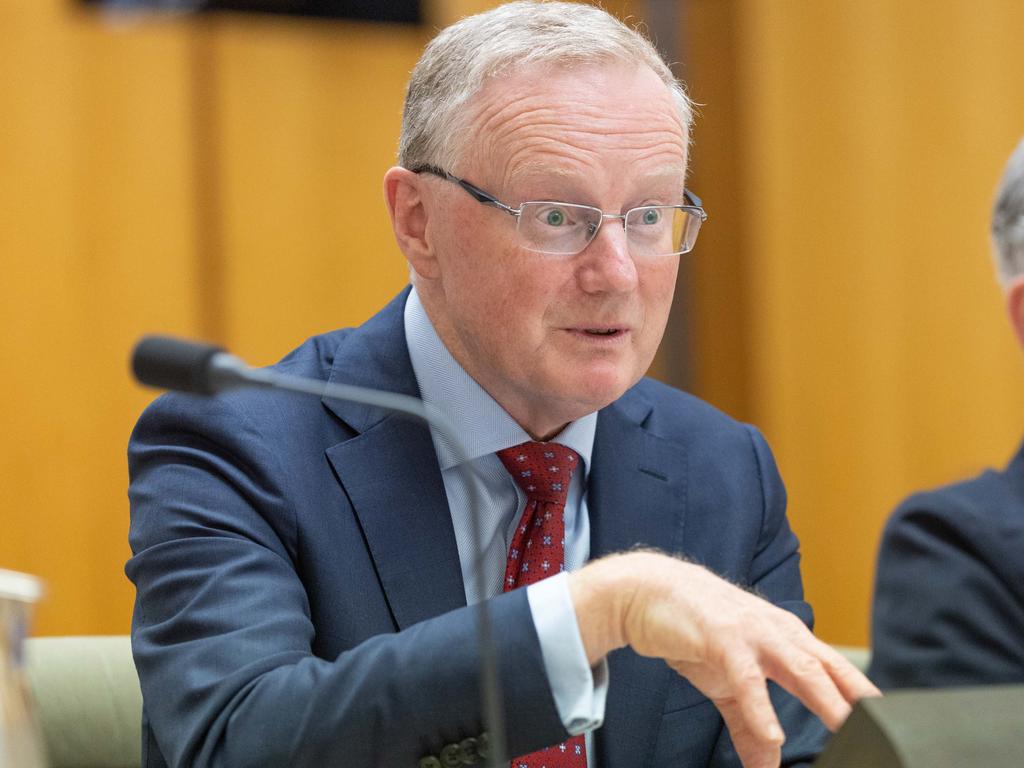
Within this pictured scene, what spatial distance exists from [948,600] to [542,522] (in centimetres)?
51

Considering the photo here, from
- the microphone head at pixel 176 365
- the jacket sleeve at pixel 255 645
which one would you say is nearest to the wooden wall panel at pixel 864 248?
the jacket sleeve at pixel 255 645

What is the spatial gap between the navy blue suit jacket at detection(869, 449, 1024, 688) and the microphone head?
0.61 meters

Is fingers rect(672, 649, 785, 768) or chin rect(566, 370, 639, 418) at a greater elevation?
chin rect(566, 370, 639, 418)

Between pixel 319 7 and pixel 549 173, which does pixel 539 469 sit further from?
pixel 319 7

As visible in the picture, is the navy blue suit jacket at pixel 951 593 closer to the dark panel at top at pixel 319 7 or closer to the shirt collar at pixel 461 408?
the shirt collar at pixel 461 408

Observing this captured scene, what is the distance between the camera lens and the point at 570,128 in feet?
4.98

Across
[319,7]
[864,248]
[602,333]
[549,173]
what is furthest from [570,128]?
[864,248]

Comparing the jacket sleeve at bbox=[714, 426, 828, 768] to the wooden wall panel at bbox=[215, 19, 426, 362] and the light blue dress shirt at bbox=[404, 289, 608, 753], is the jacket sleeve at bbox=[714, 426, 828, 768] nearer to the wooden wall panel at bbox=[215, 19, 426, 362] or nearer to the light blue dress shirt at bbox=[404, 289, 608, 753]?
the light blue dress shirt at bbox=[404, 289, 608, 753]

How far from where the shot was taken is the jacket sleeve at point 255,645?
45.7 inches

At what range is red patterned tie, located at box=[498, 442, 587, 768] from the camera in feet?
5.00

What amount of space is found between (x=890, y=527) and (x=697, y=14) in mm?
3303

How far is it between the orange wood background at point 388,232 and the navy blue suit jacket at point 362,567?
1.75 m

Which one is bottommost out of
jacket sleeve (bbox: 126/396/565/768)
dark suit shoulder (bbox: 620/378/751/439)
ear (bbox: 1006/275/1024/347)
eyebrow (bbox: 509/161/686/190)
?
jacket sleeve (bbox: 126/396/565/768)

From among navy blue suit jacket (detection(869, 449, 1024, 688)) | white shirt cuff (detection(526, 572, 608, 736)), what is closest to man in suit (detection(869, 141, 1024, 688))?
navy blue suit jacket (detection(869, 449, 1024, 688))
